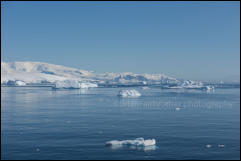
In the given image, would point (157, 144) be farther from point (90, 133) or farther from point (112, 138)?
point (90, 133)

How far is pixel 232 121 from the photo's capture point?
41.0 meters

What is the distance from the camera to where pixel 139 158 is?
2320 cm

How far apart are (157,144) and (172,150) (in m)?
2.37

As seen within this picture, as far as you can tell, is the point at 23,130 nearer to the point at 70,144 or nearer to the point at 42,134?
the point at 42,134

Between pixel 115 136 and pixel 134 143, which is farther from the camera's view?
pixel 115 136

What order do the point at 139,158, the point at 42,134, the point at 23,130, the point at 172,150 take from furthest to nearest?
the point at 23,130, the point at 42,134, the point at 172,150, the point at 139,158

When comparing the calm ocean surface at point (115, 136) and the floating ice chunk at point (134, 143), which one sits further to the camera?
the floating ice chunk at point (134, 143)

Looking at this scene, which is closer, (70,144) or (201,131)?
(70,144)

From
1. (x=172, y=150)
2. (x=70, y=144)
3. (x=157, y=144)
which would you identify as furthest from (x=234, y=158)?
(x=70, y=144)

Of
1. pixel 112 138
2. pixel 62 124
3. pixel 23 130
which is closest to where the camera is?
pixel 112 138

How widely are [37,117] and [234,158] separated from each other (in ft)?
97.1

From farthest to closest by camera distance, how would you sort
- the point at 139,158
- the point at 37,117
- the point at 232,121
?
the point at 37,117 → the point at 232,121 → the point at 139,158

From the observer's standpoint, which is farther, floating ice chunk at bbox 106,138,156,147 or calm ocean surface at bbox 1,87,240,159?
floating ice chunk at bbox 106,138,156,147

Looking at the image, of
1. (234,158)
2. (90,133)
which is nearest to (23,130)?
(90,133)
